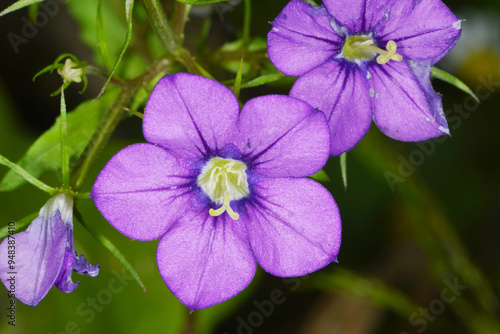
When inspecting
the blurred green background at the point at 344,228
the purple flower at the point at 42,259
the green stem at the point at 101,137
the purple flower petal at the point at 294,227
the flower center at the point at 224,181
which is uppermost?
the green stem at the point at 101,137

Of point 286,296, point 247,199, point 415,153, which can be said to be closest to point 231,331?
point 286,296

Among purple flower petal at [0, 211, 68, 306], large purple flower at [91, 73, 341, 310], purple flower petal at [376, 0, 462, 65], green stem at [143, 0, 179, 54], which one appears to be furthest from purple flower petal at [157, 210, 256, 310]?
purple flower petal at [376, 0, 462, 65]

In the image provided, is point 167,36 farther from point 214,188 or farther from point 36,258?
point 36,258

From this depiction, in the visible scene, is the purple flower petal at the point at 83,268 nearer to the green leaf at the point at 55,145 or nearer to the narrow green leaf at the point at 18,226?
the narrow green leaf at the point at 18,226

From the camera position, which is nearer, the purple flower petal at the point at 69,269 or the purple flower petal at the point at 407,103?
the purple flower petal at the point at 69,269

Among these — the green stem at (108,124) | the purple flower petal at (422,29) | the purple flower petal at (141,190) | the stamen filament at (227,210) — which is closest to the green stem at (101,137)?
the green stem at (108,124)
